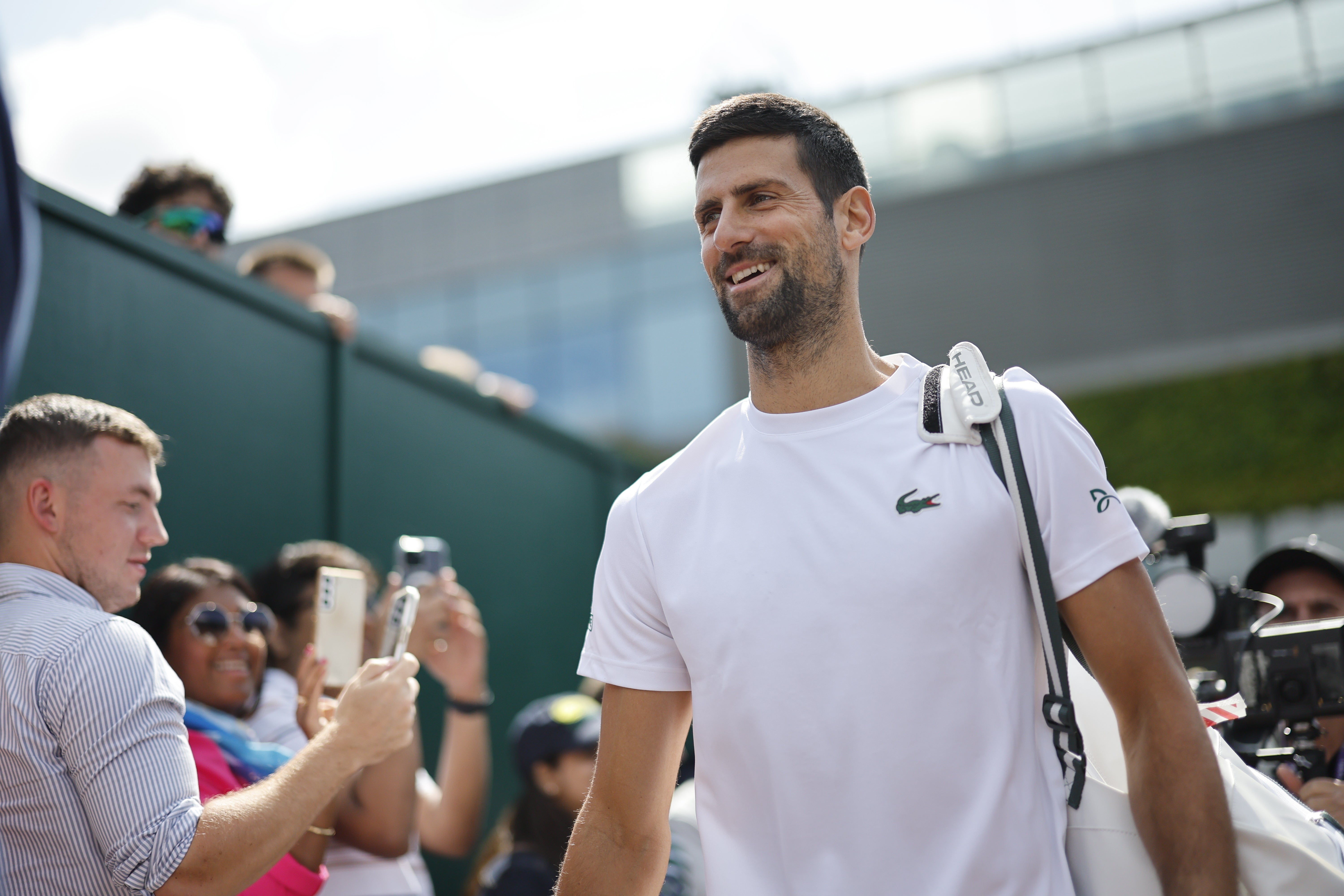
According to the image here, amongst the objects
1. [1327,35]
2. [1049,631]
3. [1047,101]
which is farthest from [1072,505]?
[1327,35]

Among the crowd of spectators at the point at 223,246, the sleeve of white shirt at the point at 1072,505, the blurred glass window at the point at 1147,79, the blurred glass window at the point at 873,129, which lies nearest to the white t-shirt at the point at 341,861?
the crowd of spectators at the point at 223,246

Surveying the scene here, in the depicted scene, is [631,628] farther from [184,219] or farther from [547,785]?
[184,219]

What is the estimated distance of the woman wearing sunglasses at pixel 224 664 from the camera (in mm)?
2701

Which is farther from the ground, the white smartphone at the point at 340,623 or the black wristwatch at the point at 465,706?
the white smartphone at the point at 340,623

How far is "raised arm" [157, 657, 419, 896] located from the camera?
2123 millimetres

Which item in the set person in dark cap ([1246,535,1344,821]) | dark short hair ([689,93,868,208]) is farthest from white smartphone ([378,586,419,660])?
person in dark cap ([1246,535,1344,821])

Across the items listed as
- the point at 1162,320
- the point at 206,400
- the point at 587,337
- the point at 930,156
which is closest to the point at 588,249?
the point at 587,337

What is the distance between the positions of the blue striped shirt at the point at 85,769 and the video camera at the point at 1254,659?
226 cm

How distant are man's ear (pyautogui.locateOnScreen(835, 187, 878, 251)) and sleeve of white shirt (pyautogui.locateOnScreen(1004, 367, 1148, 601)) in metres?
0.51

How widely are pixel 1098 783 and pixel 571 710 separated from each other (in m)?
3.10

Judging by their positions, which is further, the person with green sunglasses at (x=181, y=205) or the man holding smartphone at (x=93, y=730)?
the person with green sunglasses at (x=181, y=205)

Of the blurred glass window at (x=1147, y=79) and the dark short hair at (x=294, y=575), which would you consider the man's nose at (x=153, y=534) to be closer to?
the dark short hair at (x=294, y=575)

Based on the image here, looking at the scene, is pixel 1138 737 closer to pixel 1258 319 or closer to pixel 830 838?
pixel 830 838

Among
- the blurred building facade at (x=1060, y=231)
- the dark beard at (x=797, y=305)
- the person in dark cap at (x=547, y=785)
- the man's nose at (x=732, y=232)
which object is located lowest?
the person in dark cap at (x=547, y=785)
